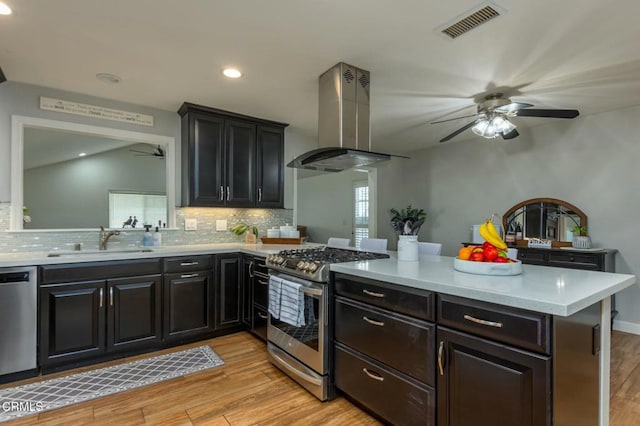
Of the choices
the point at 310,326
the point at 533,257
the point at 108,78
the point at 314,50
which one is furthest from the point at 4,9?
the point at 533,257

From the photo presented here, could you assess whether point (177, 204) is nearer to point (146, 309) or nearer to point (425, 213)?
point (146, 309)

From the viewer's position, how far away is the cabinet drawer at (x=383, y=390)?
1.63 meters

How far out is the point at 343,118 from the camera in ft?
8.68

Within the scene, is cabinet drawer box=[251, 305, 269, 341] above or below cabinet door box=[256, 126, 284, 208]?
below

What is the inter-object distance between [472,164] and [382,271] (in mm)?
3935

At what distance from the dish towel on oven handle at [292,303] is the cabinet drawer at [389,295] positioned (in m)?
0.31

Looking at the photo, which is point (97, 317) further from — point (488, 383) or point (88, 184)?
point (88, 184)

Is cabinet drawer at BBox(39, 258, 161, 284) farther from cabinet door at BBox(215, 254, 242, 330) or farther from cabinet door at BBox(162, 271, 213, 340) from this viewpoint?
cabinet door at BBox(215, 254, 242, 330)

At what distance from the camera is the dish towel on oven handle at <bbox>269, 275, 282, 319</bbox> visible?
2.54 m

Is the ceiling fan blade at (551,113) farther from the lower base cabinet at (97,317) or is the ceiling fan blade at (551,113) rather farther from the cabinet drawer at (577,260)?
the lower base cabinet at (97,317)

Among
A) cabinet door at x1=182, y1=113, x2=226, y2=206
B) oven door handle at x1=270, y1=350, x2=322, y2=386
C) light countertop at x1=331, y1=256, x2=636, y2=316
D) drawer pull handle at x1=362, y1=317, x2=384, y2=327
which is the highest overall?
cabinet door at x1=182, y1=113, x2=226, y2=206

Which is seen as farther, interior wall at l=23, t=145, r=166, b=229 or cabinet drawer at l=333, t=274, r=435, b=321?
interior wall at l=23, t=145, r=166, b=229

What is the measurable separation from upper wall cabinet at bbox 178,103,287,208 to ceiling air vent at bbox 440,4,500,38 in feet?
7.87

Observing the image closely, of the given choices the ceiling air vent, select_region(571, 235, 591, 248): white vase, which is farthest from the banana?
select_region(571, 235, 591, 248): white vase
